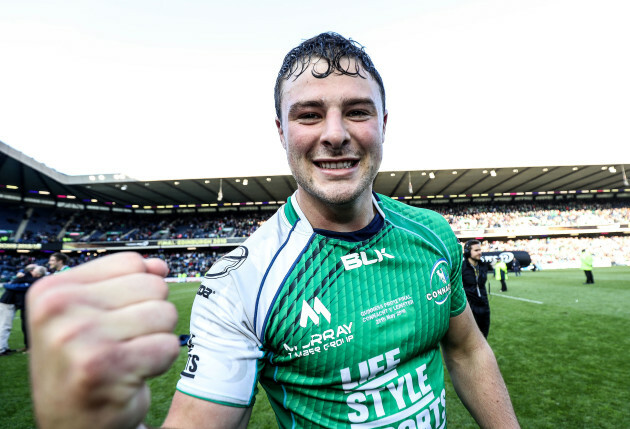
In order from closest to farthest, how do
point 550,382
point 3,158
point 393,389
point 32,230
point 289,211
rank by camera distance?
point 393,389 < point 289,211 < point 550,382 < point 3,158 < point 32,230

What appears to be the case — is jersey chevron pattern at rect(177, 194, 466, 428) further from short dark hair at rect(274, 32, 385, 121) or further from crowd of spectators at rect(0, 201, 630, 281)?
crowd of spectators at rect(0, 201, 630, 281)

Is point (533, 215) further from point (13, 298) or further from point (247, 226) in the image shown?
point (13, 298)

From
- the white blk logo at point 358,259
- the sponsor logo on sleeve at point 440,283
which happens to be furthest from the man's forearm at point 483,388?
the white blk logo at point 358,259

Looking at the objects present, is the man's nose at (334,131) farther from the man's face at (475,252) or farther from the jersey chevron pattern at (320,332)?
the man's face at (475,252)

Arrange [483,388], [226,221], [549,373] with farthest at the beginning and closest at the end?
1. [226,221]
2. [549,373]
3. [483,388]

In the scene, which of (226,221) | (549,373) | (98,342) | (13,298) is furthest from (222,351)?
(226,221)

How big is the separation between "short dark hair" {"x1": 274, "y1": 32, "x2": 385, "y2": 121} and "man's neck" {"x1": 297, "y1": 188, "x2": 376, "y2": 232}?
1.48ft

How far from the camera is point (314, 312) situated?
1.33 m

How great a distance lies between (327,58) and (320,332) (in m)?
1.20

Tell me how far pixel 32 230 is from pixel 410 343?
42024 mm

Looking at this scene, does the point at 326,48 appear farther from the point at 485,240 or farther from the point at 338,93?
the point at 485,240

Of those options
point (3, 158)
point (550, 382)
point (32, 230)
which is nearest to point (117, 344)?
point (550, 382)

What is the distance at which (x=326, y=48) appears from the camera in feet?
4.88

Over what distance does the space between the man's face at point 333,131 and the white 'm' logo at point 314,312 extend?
441mm
